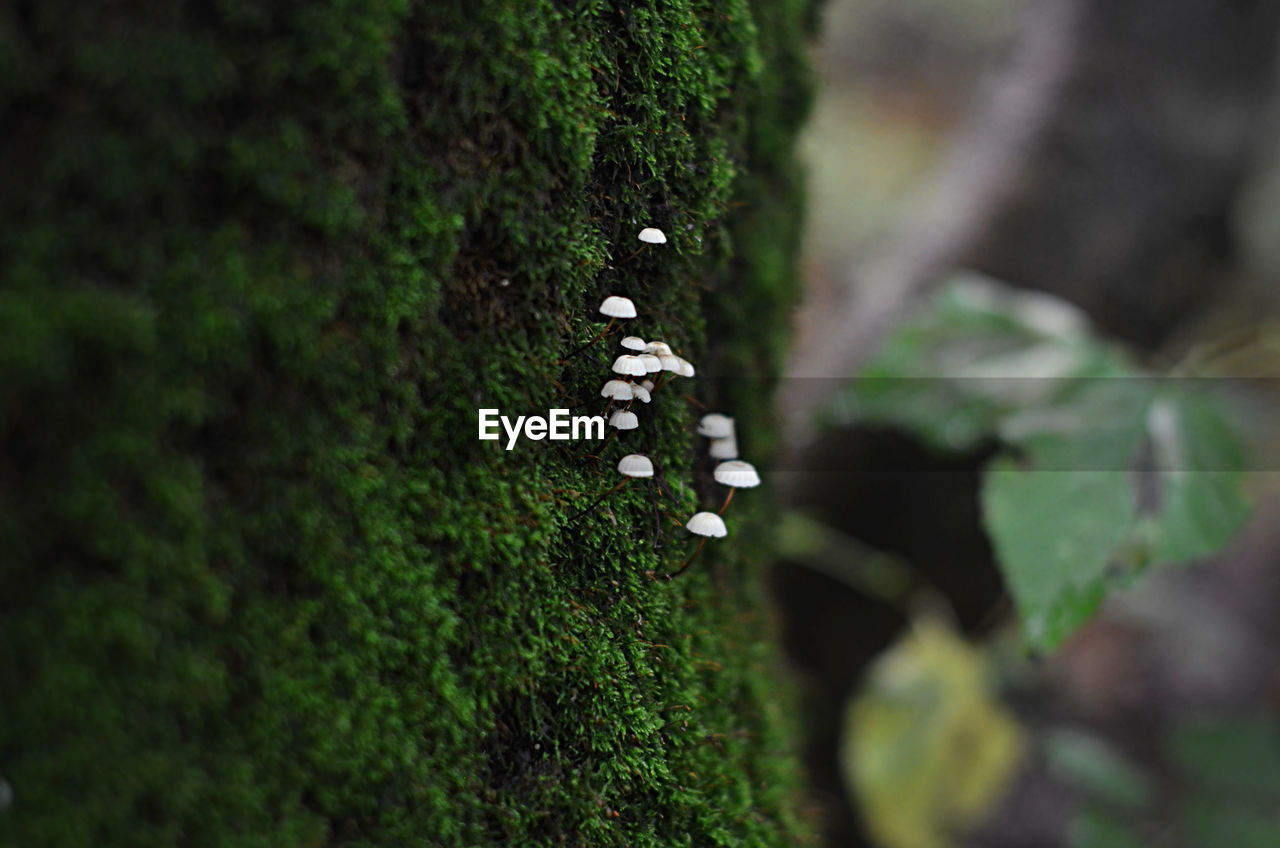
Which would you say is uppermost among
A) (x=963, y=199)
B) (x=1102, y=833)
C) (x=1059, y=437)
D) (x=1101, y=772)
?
(x=963, y=199)

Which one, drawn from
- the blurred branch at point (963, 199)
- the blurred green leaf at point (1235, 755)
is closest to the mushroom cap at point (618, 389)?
the blurred branch at point (963, 199)

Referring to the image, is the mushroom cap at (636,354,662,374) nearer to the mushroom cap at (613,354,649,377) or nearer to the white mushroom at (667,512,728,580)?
the mushroom cap at (613,354,649,377)

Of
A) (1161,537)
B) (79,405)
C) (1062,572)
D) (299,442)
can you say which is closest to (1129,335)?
(1161,537)

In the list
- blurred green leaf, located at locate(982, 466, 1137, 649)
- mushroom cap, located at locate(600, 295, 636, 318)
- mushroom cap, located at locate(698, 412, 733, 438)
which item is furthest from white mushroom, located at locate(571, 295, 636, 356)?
blurred green leaf, located at locate(982, 466, 1137, 649)

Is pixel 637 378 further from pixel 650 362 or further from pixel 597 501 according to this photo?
pixel 597 501

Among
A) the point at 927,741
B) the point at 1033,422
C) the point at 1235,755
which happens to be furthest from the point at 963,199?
the point at 1235,755

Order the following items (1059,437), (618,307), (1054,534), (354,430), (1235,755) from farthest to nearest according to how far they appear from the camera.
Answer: (1235,755) < (1059,437) < (1054,534) < (618,307) < (354,430)

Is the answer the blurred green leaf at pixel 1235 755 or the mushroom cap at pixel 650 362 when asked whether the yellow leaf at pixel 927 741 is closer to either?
the blurred green leaf at pixel 1235 755
